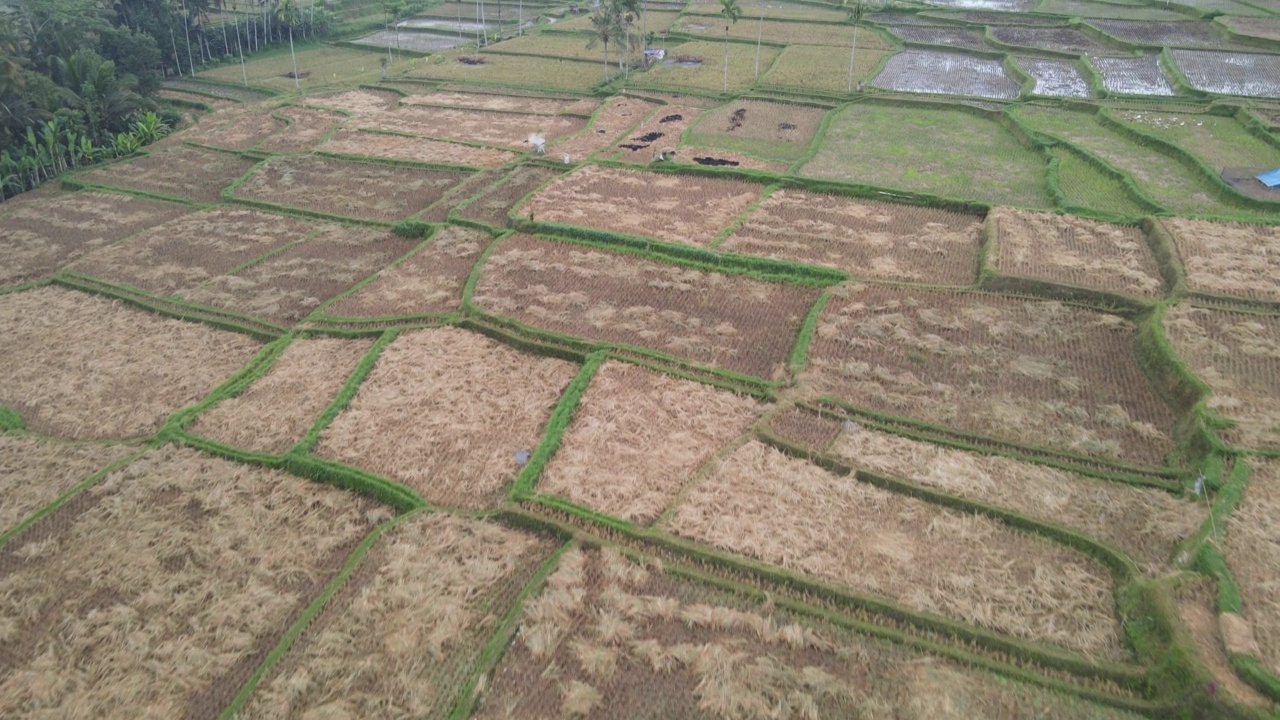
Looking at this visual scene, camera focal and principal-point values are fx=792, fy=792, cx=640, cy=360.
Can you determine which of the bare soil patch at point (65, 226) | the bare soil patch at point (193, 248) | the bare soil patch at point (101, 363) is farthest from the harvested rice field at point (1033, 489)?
the bare soil patch at point (65, 226)

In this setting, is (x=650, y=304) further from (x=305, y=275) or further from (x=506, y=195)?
(x=305, y=275)

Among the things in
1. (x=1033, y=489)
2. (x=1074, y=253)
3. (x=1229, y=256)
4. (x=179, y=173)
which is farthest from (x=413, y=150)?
(x=1229, y=256)

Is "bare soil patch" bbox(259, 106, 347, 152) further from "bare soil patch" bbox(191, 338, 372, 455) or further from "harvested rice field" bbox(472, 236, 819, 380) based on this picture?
"bare soil patch" bbox(191, 338, 372, 455)

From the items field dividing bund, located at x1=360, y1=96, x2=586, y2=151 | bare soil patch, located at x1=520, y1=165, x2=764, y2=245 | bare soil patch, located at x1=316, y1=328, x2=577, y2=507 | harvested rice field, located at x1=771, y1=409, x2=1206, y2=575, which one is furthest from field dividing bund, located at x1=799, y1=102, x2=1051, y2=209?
bare soil patch, located at x1=316, y1=328, x2=577, y2=507

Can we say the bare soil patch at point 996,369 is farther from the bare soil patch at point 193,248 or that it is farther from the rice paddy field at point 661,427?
the bare soil patch at point 193,248

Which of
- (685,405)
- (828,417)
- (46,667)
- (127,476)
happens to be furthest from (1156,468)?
(127,476)
